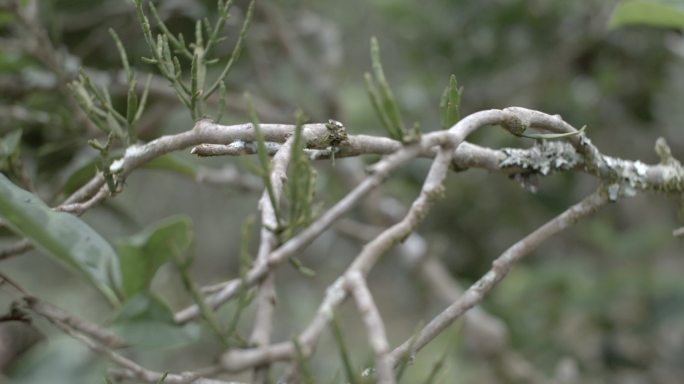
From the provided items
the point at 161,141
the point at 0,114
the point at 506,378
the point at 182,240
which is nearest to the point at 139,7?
the point at 161,141

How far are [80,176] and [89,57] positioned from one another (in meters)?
0.60

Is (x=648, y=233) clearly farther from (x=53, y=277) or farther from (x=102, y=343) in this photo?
(x=53, y=277)

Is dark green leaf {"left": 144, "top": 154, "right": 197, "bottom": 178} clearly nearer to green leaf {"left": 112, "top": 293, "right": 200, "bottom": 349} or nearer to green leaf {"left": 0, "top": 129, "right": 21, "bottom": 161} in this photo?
green leaf {"left": 0, "top": 129, "right": 21, "bottom": 161}

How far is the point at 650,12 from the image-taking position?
802mm

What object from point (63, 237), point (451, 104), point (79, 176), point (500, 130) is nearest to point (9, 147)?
point (79, 176)

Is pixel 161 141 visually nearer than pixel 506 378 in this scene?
Yes

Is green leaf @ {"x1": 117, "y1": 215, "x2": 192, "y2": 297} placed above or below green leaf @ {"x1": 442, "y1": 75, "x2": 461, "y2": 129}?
below

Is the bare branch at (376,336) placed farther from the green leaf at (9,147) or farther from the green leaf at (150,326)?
the green leaf at (9,147)

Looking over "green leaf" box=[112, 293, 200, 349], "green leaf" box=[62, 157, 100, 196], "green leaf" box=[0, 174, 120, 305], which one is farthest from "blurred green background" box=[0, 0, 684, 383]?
"green leaf" box=[112, 293, 200, 349]

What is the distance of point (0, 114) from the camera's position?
3.34 ft

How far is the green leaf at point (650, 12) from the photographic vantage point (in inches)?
30.3

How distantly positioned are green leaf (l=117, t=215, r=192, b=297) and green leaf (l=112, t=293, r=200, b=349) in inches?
0.7

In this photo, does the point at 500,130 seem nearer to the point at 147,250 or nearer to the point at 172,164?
the point at 172,164

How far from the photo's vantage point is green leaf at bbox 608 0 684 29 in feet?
→ 2.52
